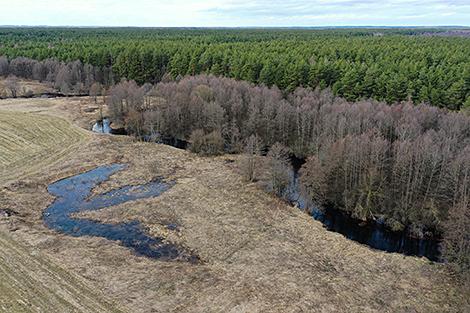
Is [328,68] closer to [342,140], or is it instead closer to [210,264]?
[342,140]

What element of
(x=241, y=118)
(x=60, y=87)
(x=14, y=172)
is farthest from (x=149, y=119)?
(x=60, y=87)

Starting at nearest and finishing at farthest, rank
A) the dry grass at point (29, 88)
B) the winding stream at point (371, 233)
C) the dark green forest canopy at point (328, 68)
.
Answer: the winding stream at point (371, 233) → the dark green forest canopy at point (328, 68) → the dry grass at point (29, 88)

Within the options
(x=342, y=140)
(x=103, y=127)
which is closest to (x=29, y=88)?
(x=103, y=127)

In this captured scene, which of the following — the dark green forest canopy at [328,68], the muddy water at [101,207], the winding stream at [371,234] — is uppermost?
the dark green forest canopy at [328,68]

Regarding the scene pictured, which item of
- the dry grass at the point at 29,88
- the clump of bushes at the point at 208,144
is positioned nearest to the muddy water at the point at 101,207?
the clump of bushes at the point at 208,144

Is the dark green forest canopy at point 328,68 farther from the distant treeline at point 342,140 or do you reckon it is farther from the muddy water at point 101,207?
the muddy water at point 101,207

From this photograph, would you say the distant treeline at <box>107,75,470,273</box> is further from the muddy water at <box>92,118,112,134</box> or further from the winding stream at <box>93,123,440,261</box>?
the muddy water at <box>92,118,112,134</box>

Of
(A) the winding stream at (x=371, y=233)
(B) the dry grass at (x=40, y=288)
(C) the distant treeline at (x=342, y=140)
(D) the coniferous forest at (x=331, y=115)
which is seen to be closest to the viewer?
(B) the dry grass at (x=40, y=288)
